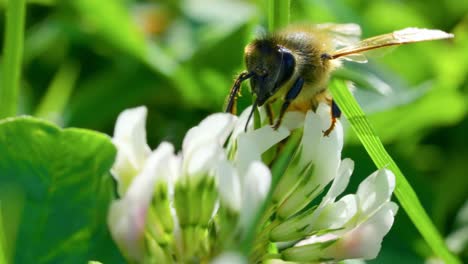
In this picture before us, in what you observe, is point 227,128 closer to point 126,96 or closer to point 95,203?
point 95,203

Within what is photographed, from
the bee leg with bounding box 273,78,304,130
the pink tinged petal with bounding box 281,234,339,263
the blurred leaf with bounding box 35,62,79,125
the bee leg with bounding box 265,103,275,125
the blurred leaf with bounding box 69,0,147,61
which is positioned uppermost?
the bee leg with bounding box 273,78,304,130

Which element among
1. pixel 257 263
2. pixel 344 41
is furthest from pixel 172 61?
pixel 257 263

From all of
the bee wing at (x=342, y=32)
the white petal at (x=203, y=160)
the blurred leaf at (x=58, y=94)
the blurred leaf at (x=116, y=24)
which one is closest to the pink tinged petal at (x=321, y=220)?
the white petal at (x=203, y=160)

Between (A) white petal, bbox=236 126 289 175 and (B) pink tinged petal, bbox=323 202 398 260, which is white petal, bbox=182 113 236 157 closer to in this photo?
(A) white petal, bbox=236 126 289 175

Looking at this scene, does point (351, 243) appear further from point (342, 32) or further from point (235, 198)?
point (342, 32)

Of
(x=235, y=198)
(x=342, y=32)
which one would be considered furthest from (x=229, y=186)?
(x=342, y=32)

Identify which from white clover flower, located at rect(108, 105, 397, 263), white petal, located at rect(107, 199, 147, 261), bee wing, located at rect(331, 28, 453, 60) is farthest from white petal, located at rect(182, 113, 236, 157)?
bee wing, located at rect(331, 28, 453, 60)
